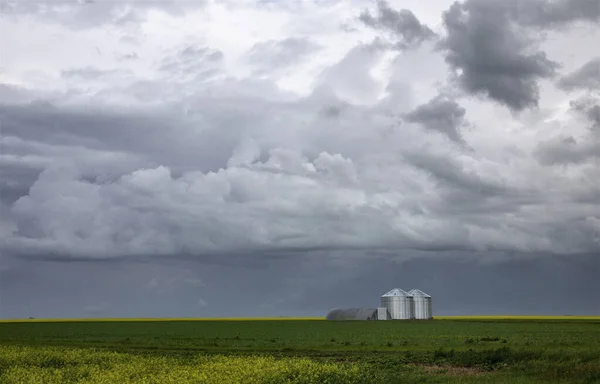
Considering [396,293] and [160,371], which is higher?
[396,293]

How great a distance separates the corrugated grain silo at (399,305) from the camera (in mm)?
169375

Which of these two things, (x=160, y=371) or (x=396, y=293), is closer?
(x=160, y=371)

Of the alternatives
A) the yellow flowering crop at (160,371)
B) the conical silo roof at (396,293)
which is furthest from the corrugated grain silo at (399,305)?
the yellow flowering crop at (160,371)

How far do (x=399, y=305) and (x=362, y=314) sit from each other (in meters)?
10.3

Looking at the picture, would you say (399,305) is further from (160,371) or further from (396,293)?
(160,371)

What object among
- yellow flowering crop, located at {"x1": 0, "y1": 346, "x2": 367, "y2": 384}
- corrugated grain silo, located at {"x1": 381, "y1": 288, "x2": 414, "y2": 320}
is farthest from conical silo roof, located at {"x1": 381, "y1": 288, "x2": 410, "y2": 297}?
yellow flowering crop, located at {"x1": 0, "y1": 346, "x2": 367, "y2": 384}

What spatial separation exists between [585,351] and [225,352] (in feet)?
105

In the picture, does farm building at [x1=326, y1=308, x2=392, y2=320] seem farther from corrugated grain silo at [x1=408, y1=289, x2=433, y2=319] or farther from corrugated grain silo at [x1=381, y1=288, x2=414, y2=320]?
corrugated grain silo at [x1=408, y1=289, x2=433, y2=319]

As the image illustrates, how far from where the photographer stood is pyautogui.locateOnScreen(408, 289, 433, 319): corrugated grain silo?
171 m

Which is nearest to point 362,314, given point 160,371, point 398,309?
point 398,309

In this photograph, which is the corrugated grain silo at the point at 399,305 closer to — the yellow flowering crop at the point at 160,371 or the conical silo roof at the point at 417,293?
the conical silo roof at the point at 417,293

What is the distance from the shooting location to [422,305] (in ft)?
563

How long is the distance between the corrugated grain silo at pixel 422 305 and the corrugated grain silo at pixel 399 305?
55.2 inches

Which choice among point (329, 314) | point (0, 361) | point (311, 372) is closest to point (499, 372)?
point (311, 372)
